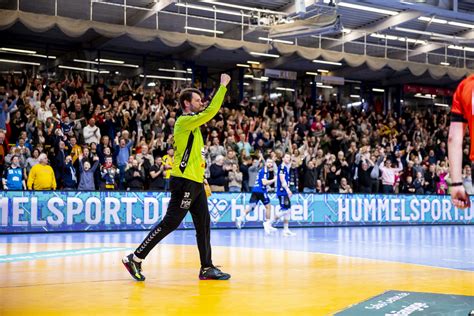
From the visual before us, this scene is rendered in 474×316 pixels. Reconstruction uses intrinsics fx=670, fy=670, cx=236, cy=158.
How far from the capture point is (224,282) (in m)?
8.01

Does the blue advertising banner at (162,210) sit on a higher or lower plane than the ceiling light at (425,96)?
lower

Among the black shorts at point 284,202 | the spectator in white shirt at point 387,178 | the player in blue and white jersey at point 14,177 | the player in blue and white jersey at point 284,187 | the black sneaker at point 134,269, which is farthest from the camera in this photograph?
the spectator in white shirt at point 387,178

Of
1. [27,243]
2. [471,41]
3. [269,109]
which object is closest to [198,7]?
[269,109]

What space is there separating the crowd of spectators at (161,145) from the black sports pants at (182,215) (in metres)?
11.1

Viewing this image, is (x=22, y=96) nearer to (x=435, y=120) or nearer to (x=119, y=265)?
(x=119, y=265)

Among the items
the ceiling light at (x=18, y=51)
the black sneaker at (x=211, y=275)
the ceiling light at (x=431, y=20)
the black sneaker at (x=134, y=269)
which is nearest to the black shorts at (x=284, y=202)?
the black sneaker at (x=211, y=275)

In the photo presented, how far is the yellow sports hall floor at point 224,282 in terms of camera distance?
6.28 m

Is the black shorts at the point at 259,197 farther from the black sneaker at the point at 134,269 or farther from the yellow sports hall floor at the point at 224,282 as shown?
the black sneaker at the point at 134,269

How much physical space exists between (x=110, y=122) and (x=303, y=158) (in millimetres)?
7162

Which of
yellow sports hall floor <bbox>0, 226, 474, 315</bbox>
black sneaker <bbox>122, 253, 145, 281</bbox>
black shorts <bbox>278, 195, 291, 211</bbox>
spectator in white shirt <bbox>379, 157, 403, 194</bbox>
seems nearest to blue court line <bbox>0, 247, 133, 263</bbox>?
yellow sports hall floor <bbox>0, 226, 474, 315</bbox>

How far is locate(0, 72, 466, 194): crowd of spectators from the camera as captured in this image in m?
19.6

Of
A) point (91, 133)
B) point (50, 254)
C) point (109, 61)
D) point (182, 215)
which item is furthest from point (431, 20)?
point (182, 215)

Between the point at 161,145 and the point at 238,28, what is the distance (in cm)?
932

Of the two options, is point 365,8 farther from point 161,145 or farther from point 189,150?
point 189,150
